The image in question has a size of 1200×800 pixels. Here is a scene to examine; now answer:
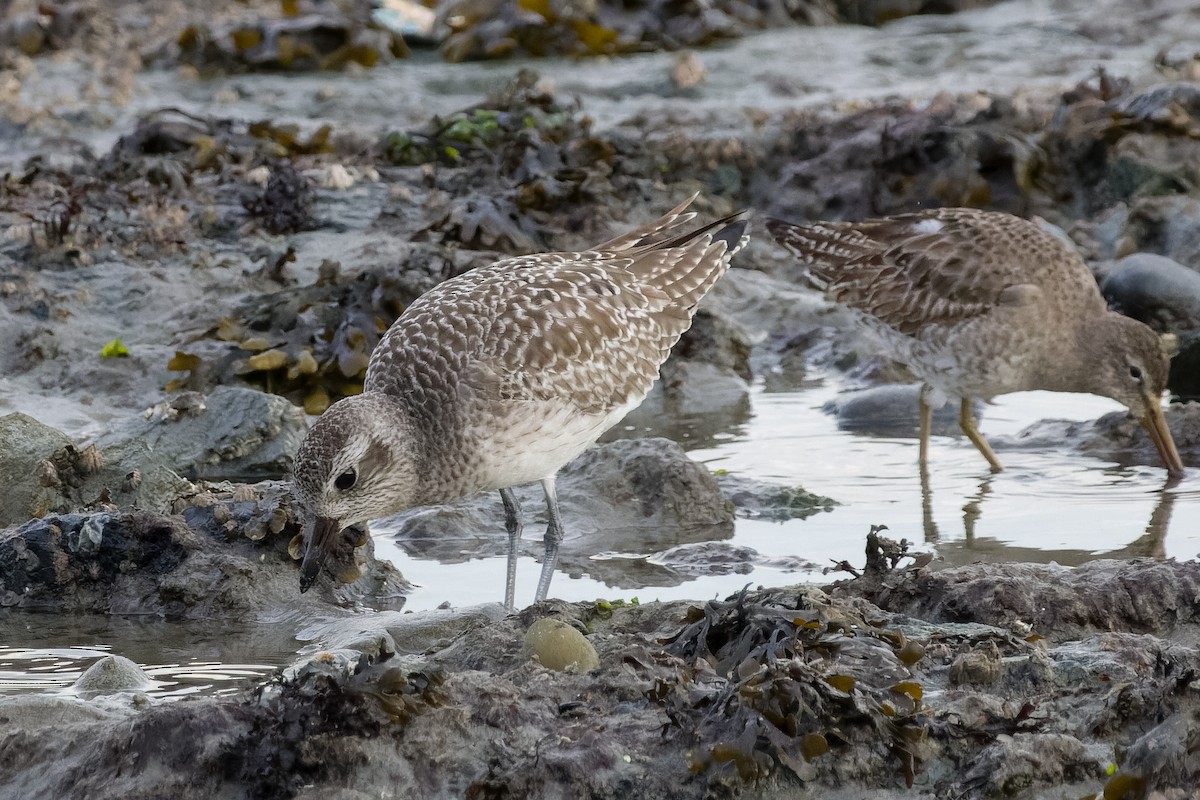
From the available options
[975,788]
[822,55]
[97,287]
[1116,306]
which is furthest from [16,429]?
[822,55]

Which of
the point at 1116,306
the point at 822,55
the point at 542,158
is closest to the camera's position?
the point at 1116,306

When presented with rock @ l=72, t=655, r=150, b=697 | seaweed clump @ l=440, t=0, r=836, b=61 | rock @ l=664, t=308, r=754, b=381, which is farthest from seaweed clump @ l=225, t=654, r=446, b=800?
seaweed clump @ l=440, t=0, r=836, b=61

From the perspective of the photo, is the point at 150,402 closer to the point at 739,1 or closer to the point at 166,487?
the point at 166,487

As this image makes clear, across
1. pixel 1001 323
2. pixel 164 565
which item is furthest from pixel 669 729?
pixel 1001 323

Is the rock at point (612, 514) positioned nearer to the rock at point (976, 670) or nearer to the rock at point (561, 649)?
the rock at point (561, 649)

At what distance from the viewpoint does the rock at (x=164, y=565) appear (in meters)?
5.65

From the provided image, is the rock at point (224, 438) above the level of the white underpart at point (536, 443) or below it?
below

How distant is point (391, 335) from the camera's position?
5.71m

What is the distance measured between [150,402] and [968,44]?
10325 millimetres

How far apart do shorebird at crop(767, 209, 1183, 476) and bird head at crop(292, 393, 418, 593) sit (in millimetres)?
3430

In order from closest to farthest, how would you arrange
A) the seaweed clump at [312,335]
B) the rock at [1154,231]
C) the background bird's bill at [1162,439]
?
1. the background bird's bill at [1162,439]
2. the seaweed clump at [312,335]
3. the rock at [1154,231]

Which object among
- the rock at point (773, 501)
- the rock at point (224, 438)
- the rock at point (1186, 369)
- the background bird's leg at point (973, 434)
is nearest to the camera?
the rock at point (773, 501)

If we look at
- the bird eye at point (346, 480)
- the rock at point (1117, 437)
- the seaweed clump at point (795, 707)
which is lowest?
the rock at point (1117, 437)

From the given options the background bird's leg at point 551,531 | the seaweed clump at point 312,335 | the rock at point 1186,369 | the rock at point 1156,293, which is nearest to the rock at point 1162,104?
the rock at point 1156,293
